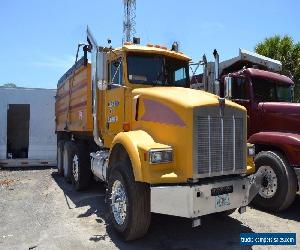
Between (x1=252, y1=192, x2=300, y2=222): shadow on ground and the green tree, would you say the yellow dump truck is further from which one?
the green tree

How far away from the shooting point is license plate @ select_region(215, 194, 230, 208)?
17.0ft

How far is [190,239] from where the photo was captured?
18.9ft

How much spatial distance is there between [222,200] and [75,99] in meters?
5.57

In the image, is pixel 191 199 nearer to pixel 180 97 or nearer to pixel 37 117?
pixel 180 97

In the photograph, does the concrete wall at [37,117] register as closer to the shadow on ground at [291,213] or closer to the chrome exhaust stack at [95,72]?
the chrome exhaust stack at [95,72]

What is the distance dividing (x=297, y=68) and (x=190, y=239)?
15.8m

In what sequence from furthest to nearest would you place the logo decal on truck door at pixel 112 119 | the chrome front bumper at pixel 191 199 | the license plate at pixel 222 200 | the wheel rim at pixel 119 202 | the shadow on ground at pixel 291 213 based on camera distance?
the logo decal on truck door at pixel 112 119 < the shadow on ground at pixel 291 213 < the wheel rim at pixel 119 202 < the license plate at pixel 222 200 < the chrome front bumper at pixel 191 199

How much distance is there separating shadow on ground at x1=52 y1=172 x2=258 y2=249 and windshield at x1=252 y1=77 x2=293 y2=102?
10.00ft

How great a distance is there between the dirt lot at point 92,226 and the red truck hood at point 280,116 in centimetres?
164

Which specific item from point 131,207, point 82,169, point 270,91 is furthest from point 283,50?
point 131,207

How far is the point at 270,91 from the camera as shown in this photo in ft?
28.4

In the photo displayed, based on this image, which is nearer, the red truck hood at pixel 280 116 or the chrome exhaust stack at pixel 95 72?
the chrome exhaust stack at pixel 95 72

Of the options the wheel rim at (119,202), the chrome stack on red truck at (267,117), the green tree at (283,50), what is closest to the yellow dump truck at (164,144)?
the wheel rim at (119,202)

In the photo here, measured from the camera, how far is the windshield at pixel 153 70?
6.68 meters
